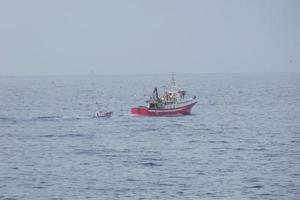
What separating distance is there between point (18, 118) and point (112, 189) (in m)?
63.6

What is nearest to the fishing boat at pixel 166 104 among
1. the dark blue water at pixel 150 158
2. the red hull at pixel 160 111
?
the red hull at pixel 160 111

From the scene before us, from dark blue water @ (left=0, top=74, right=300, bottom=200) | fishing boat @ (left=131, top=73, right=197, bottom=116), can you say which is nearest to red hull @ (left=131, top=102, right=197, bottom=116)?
fishing boat @ (left=131, top=73, right=197, bottom=116)

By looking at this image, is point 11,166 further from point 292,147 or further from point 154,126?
point 154,126

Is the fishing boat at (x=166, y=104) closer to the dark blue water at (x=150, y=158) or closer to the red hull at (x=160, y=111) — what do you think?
the red hull at (x=160, y=111)

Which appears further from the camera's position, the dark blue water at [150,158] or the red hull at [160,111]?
the red hull at [160,111]

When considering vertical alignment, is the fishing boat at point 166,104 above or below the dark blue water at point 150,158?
above

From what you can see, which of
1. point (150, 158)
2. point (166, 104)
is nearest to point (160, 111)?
point (166, 104)

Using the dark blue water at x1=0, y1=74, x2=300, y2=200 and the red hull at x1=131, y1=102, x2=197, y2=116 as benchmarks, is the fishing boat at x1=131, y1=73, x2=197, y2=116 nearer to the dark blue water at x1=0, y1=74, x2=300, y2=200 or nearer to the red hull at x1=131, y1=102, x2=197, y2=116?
the red hull at x1=131, y1=102, x2=197, y2=116

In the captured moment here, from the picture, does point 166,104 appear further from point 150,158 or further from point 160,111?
point 150,158

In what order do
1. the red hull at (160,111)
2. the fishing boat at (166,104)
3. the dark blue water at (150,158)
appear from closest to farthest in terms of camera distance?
the dark blue water at (150,158), the fishing boat at (166,104), the red hull at (160,111)

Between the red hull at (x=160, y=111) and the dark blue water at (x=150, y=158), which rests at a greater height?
the red hull at (x=160, y=111)

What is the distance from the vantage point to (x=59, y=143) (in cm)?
7444

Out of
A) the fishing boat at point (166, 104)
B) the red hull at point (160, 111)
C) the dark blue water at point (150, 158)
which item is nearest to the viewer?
the dark blue water at point (150, 158)

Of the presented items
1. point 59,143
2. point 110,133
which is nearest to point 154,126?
point 110,133
